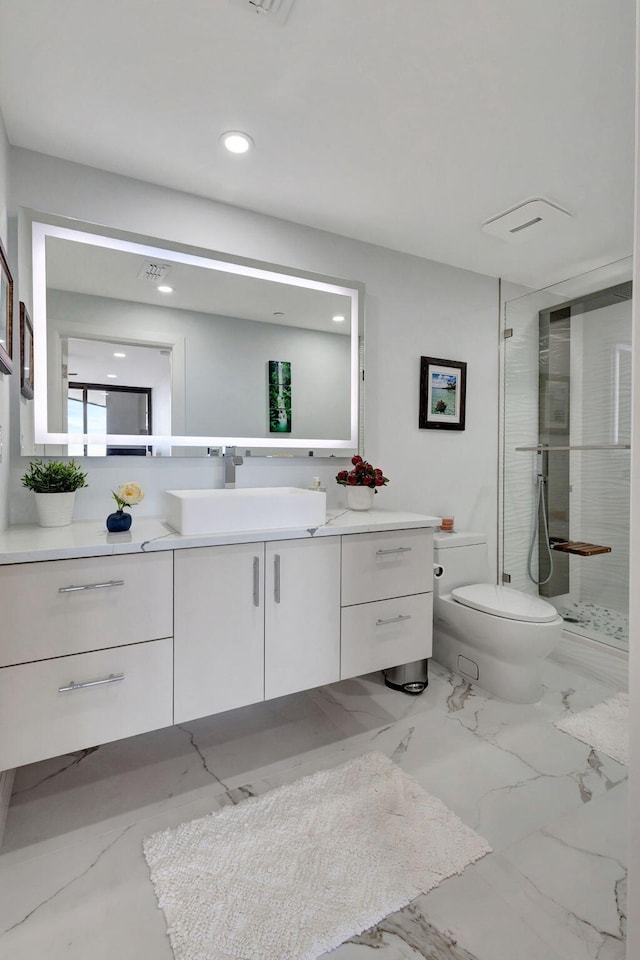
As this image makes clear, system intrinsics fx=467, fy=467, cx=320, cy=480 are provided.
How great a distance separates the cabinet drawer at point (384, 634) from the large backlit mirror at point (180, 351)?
85 cm

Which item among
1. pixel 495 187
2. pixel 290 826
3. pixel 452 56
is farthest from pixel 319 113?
pixel 290 826

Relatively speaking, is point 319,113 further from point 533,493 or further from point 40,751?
point 533,493

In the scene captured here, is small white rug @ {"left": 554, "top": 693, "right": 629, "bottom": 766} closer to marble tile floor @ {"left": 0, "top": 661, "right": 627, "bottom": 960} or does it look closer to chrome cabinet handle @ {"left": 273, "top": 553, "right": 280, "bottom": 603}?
marble tile floor @ {"left": 0, "top": 661, "right": 627, "bottom": 960}

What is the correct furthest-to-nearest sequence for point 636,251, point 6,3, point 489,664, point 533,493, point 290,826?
point 533,493
point 489,664
point 290,826
point 6,3
point 636,251

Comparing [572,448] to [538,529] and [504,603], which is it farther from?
[504,603]

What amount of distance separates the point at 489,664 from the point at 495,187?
2.17 m

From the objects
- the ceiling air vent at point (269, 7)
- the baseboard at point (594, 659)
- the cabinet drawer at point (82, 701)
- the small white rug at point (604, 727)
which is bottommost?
the small white rug at point (604, 727)

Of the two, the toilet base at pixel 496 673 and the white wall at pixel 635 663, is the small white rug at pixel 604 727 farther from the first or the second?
the white wall at pixel 635 663

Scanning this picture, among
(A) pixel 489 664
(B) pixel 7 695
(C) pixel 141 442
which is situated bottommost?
(A) pixel 489 664

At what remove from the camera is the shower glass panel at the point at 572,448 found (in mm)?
2658

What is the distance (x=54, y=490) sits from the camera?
1.67 meters

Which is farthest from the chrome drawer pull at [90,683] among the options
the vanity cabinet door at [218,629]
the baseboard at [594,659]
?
the baseboard at [594,659]

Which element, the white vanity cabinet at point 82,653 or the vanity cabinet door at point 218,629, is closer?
the white vanity cabinet at point 82,653

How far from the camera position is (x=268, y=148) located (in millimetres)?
1774
